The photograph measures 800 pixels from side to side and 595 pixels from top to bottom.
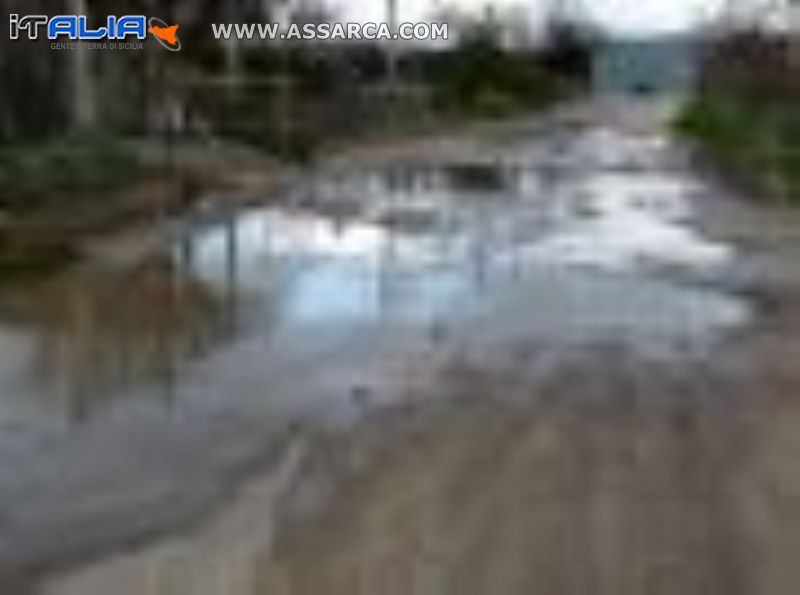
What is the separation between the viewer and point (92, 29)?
1731cm

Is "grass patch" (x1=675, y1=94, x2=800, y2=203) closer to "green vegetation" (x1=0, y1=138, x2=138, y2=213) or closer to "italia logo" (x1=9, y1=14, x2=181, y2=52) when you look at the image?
"green vegetation" (x1=0, y1=138, x2=138, y2=213)

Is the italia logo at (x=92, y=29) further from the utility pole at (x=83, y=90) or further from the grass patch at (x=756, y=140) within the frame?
the grass patch at (x=756, y=140)

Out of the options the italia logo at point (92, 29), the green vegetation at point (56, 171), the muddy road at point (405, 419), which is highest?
the italia logo at point (92, 29)

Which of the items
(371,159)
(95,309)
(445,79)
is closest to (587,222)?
(95,309)

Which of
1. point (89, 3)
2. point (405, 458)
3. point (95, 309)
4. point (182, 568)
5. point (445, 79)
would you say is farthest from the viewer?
point (445, 79)

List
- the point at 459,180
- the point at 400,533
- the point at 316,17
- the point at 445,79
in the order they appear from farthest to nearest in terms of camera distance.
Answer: the point at 445,79
the point at 316,17
the point at 459,180
the point at 400,533

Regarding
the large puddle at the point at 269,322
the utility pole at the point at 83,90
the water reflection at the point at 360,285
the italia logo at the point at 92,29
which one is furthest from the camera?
the utility pole at the point at 83,90

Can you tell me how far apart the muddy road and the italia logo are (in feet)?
20.0

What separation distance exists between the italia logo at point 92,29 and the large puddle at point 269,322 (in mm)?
4333

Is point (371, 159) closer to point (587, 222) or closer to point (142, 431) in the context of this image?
point (587, 222)

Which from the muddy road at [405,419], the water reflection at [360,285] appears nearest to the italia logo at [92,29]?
the water reflection at [360,285]

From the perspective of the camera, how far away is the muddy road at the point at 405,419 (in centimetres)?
402

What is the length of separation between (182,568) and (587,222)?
9961mm

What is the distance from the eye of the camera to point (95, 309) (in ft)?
26.6
